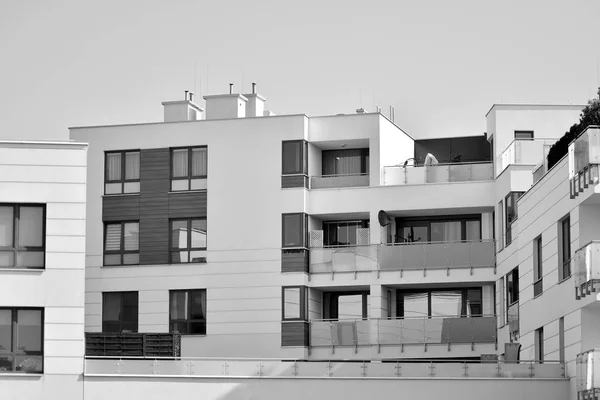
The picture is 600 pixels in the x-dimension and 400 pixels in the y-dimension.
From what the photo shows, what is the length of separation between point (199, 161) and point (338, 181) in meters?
5.02

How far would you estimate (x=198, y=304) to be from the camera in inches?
2160

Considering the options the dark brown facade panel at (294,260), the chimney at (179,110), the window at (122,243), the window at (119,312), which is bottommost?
the window at (119,312)

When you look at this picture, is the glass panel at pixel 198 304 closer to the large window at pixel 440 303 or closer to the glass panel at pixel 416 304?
the large window at pixel 440 303

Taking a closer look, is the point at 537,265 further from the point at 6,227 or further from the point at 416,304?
the point at 6,227

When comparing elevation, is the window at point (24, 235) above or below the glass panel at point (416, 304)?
above

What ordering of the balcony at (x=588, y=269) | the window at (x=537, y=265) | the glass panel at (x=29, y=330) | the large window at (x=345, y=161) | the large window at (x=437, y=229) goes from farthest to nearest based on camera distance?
the large window at (x=345, y=161) < the large window at (x=437, y=229) < the window at (x=537, y=265) < the glass panel at (x=29, y=330) < the balcony at (x=588, y=269)

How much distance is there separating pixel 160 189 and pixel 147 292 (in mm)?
3689

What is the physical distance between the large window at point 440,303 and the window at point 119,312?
9488mm

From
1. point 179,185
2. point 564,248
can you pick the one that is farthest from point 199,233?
point 564,248

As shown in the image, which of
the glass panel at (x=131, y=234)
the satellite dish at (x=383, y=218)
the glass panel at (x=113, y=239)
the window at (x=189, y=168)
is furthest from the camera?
the glass panel at (x=113, y=239)

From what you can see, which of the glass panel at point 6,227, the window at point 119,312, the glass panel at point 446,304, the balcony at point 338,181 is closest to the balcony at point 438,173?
the balcony at point 338,181

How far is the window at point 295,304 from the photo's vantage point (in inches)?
2125

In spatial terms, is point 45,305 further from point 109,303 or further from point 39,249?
point 109,303

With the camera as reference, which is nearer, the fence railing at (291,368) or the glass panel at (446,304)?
the fence railing at (291,368)
